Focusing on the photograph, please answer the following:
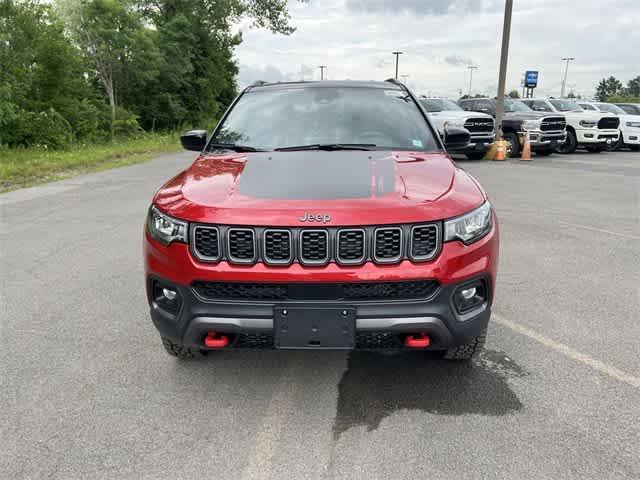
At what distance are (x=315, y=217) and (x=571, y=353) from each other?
204cm

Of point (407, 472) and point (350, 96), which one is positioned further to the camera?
point (350, 96)

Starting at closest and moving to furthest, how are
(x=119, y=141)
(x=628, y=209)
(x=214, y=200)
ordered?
(x=214, y=200)
(x=628, y=209)
(x=119, y=141)

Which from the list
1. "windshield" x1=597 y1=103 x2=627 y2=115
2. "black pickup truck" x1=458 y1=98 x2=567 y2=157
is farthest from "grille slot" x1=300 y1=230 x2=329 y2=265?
"windshield" x1=597 y1=103 x2=627 y2=115

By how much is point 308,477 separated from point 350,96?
281 cm

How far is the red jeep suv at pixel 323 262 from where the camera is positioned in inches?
97.1

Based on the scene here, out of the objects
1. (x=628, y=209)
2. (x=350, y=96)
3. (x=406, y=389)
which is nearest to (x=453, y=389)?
(x=406, y=389)

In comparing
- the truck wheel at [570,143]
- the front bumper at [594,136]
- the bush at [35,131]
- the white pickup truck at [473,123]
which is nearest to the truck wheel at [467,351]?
the white pickup truck at [473,123]

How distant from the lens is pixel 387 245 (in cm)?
250

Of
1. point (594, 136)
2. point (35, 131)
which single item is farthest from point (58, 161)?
point (594, 136)

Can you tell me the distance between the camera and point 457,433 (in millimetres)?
2578

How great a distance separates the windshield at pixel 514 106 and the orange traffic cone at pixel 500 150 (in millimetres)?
2168

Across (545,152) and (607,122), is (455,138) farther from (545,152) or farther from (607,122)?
(607,122)

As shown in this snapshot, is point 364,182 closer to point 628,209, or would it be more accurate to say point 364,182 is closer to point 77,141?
point 628,209

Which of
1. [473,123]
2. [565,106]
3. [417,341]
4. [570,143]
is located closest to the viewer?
[417,341]
